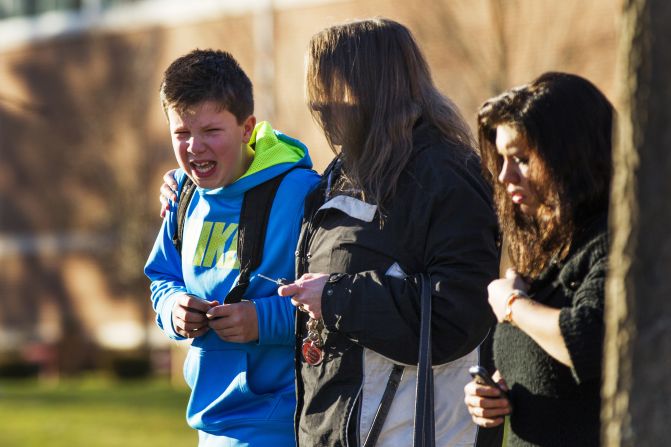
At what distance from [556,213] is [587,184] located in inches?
5.1

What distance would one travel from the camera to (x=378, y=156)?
3.72 metres

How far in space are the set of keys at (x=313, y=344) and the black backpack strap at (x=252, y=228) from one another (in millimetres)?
360

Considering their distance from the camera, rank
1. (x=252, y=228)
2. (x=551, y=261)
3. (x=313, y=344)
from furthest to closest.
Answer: (x=252, y=228) → (x=313, y=344) → (x=551, y=261)

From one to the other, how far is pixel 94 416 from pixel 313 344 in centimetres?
1371

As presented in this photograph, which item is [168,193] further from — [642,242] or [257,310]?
[642,242]

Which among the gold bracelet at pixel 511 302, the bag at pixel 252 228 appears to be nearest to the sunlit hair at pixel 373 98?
the bag at pixel 252 228

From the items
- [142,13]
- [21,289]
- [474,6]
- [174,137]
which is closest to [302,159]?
[174,137]

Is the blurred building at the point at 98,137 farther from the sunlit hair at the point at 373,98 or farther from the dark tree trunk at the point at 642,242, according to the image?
the dark tree trunk at the point at 642,242

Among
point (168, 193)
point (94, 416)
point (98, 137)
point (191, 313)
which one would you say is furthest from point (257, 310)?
point (98, 137)

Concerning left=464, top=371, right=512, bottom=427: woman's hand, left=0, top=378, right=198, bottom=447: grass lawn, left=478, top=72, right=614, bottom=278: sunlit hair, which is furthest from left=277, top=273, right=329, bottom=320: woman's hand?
left=0, top=378, right=198, bottom=447: grass lawn

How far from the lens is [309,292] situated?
3.65 metres

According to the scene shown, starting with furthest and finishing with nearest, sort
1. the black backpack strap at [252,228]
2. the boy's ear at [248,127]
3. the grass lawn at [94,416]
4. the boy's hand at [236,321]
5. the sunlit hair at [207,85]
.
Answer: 1. the grass lawn at [94,416]
2. the boy's ear at [248,127]
3. the sunlit hair at [207,85]
4. the black backpack strap at [252,228]
5. the boy's hand at [236,321]

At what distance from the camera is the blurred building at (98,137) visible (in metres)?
→ 25.1

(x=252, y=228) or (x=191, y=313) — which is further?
(x=252, y=228)
